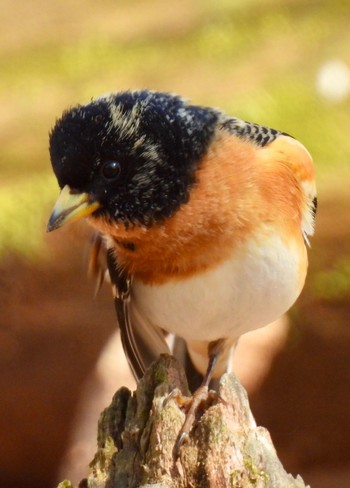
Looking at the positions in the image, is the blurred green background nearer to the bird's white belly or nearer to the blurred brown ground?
the blurred brown ground

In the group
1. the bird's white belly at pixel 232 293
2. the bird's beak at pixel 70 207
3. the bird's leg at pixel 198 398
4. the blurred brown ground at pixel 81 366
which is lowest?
the blurred brown ground at pixel 81 366

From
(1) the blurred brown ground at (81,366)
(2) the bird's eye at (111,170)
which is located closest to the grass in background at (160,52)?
(1) the blurred brown ground at (81,366)

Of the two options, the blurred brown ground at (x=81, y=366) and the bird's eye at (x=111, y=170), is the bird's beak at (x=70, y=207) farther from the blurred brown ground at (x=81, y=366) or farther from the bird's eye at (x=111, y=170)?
the blurred brown ground at (x=81, y=366)

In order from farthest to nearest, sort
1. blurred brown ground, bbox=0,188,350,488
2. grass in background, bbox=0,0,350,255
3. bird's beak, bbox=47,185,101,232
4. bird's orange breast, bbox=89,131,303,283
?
grass in background, bbox=0,0,350,255 → blurred brown ground, bbox=0,188,350,488 → bird's orange breast, bbox=89,131,303,283 → bird's beak, bbox=47,185,101,232

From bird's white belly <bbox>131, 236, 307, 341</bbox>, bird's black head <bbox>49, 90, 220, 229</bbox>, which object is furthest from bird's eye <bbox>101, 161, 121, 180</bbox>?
bird's white belly <bbox>131, 236, 307, 341</bbox>

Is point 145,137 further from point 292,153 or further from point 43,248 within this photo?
point 43,248

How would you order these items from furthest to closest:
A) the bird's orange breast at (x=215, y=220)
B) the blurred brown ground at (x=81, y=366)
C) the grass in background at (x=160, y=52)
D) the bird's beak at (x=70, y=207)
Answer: the grass in background at (x=160, y=52), the blurred brown ground at (x=81, y=366), the bird's orange breast at (x=215, y=220), the bird's beak at (x=70, y=207)

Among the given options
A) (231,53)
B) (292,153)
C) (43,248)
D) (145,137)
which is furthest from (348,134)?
(145,137)
